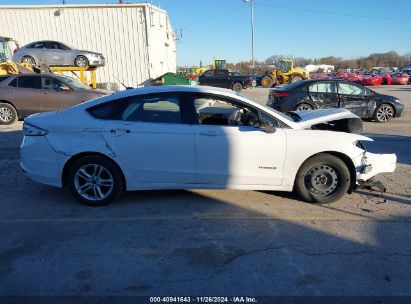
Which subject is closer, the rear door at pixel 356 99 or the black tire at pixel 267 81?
the rear door at pixel 356 99

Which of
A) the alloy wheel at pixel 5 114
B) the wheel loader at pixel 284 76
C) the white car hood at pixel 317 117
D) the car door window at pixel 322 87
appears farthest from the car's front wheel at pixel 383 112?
the wheel loader at pixel 284 76

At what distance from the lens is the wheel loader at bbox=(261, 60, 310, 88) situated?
37.8 metres

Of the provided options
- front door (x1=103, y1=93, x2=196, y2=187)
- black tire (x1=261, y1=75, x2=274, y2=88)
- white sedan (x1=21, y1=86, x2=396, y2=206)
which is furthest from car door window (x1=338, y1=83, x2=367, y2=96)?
black tire (x1=261, y1=75, x2=274, y2=88)

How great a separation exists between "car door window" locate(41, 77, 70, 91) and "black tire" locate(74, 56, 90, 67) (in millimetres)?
6942

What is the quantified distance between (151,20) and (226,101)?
23989mm

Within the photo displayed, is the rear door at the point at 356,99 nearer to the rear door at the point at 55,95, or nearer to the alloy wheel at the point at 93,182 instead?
the rear door at the point at 55,95

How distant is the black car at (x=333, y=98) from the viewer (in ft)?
37.5

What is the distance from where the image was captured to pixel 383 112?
11.9m

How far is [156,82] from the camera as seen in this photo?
77.7 ft

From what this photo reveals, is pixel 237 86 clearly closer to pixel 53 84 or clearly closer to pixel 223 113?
pixel 53 84

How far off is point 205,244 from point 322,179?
1.90 meters

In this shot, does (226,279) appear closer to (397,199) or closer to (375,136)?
(397,199)

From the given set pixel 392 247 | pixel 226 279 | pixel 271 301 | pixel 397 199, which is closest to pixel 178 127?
pixel 226 279

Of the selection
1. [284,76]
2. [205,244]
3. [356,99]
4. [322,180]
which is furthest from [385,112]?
[284,76]
